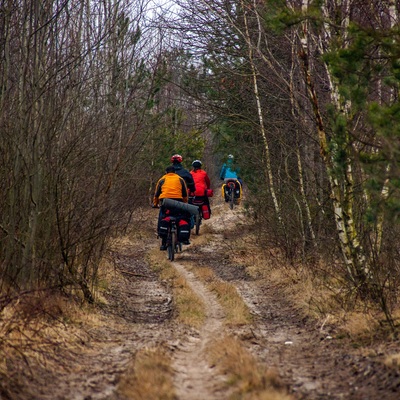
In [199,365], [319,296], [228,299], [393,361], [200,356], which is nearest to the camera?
[393,361]

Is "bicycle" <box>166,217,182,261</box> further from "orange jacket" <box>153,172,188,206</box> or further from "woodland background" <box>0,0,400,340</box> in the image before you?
"woodland background" <box>0,0,400,340</box>

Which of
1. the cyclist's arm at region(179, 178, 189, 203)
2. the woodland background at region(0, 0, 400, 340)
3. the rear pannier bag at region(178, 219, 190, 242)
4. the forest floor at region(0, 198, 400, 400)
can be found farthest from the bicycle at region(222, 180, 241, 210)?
the forest floor at region(0, 198, 400, 400)

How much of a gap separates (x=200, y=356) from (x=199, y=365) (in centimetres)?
38

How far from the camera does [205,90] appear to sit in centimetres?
1572

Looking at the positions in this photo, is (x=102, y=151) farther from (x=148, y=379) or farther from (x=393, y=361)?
(x=393, y=361)

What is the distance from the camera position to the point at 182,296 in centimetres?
1066

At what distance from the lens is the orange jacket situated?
15.3 m

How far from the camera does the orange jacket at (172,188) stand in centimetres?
1531

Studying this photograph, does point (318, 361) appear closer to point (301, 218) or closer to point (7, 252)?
point (7, 252)

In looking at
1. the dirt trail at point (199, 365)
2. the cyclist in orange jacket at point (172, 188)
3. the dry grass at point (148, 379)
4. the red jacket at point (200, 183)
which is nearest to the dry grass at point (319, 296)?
the dirt trail at point (199, 365)

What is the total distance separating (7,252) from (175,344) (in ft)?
7.75

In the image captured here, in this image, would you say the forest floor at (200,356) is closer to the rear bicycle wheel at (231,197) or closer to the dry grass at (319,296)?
the dry grass at (319,296)

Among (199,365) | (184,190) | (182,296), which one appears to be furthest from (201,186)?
(199,365)

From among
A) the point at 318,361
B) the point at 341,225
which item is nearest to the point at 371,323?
the point at 318,361
